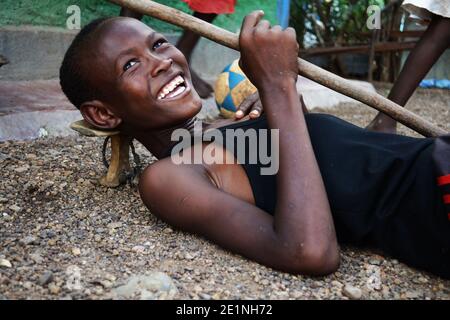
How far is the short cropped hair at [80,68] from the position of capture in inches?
70.7

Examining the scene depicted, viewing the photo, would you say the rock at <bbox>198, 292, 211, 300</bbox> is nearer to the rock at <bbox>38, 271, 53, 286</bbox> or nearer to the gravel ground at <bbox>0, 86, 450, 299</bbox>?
the gravel ground at <bbox>0, 86, 450, 299</bbox>

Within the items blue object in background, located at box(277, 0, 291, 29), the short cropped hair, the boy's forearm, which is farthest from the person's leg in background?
blue object in background, located at box(277, 0, 291, 29)

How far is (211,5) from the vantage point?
3.43 metres

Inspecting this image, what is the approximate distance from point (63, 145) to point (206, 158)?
1.18m

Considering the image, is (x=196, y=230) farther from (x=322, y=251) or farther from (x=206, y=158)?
(x=322, y=251)

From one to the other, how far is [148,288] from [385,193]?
0.75 meters

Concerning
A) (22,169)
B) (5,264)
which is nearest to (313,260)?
(5,264)

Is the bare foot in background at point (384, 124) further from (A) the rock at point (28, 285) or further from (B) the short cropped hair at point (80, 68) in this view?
(A) the rock at point (28, 285)

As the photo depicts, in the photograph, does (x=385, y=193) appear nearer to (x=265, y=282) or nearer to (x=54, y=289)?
(x=265, y=282)

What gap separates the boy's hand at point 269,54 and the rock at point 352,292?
64cm

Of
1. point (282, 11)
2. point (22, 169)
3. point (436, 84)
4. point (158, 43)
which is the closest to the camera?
point (158, 43)

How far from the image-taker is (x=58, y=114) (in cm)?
289

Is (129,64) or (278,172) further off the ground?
(129,64)
